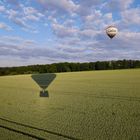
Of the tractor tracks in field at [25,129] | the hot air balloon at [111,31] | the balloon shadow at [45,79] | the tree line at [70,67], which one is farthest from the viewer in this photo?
the tree line at [70,67]

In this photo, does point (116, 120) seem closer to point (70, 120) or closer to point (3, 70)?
point (70, 120)

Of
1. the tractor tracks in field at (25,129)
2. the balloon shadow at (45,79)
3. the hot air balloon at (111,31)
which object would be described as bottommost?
the tractor tracks in field at (25,129)

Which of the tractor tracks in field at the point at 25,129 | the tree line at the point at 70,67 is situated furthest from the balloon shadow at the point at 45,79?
the tree line at the point at 70,67

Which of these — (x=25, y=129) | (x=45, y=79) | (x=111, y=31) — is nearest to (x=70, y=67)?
(x=111, y=31)

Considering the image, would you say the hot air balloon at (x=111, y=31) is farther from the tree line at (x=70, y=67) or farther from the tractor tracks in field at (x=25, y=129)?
the tree line at (x=70, y=67)

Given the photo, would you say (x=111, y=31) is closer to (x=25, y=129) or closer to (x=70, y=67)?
(x=25, y=129)

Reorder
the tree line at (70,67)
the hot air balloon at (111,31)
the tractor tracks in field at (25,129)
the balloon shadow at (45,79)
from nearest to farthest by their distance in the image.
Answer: the tractor tracks in field at (25,129), the balloon shadow at (45,79), the hot air balloon at (111,31), the tree line at (70,67)

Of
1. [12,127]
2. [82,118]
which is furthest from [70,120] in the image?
[12,127]

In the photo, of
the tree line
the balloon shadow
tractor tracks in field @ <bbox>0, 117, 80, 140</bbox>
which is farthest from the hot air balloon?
the tree line

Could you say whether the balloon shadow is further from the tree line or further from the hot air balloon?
the tree line
